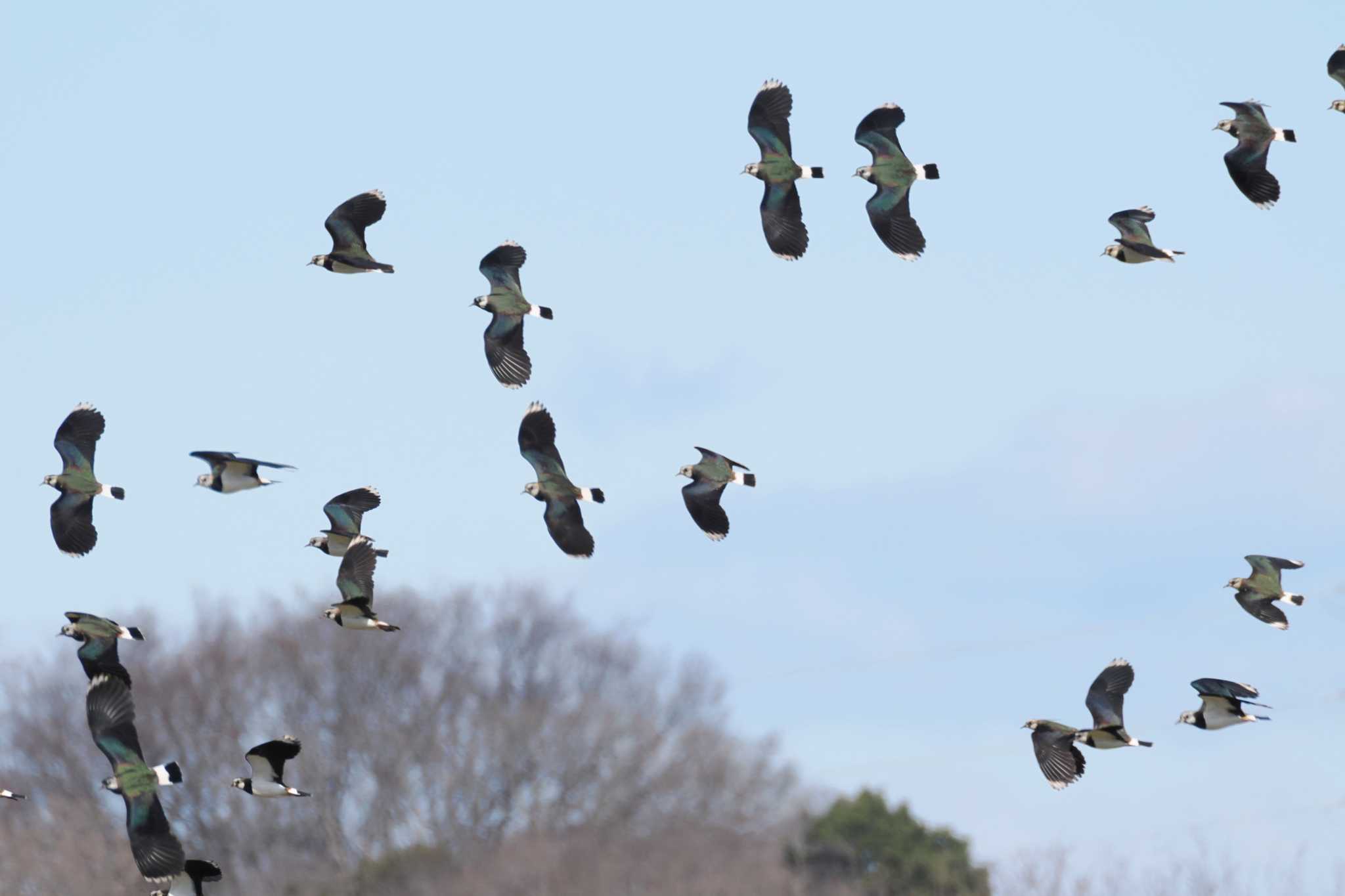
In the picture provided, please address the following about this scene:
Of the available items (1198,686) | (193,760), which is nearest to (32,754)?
(193,760)

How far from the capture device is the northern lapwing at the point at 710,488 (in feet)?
108

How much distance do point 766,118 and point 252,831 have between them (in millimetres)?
43655

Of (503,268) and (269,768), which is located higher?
(503,268)

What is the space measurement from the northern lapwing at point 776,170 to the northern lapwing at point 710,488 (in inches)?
116

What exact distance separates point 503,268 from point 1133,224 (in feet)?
26.8

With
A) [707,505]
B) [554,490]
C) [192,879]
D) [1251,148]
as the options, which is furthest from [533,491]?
[1251,148]

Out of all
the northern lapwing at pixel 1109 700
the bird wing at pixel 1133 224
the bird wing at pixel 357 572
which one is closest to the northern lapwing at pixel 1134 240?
the bird wing at pixel 1133 224

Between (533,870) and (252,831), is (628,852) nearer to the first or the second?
(533,870)

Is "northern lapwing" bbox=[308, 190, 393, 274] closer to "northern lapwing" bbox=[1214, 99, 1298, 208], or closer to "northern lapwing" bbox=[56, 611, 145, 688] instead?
"northern lapwing" bbox=[56, 611, 145, 688]

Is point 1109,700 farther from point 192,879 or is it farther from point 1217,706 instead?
point 192,879

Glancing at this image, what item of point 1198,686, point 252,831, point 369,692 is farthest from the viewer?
point 369,692

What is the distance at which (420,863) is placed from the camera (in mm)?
66000

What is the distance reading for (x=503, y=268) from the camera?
3341 cm

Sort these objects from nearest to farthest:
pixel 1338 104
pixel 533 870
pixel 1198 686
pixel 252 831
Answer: pixel 1198 686 < pixel 1338 104 < pixel 533 870 < pixel 252 831
